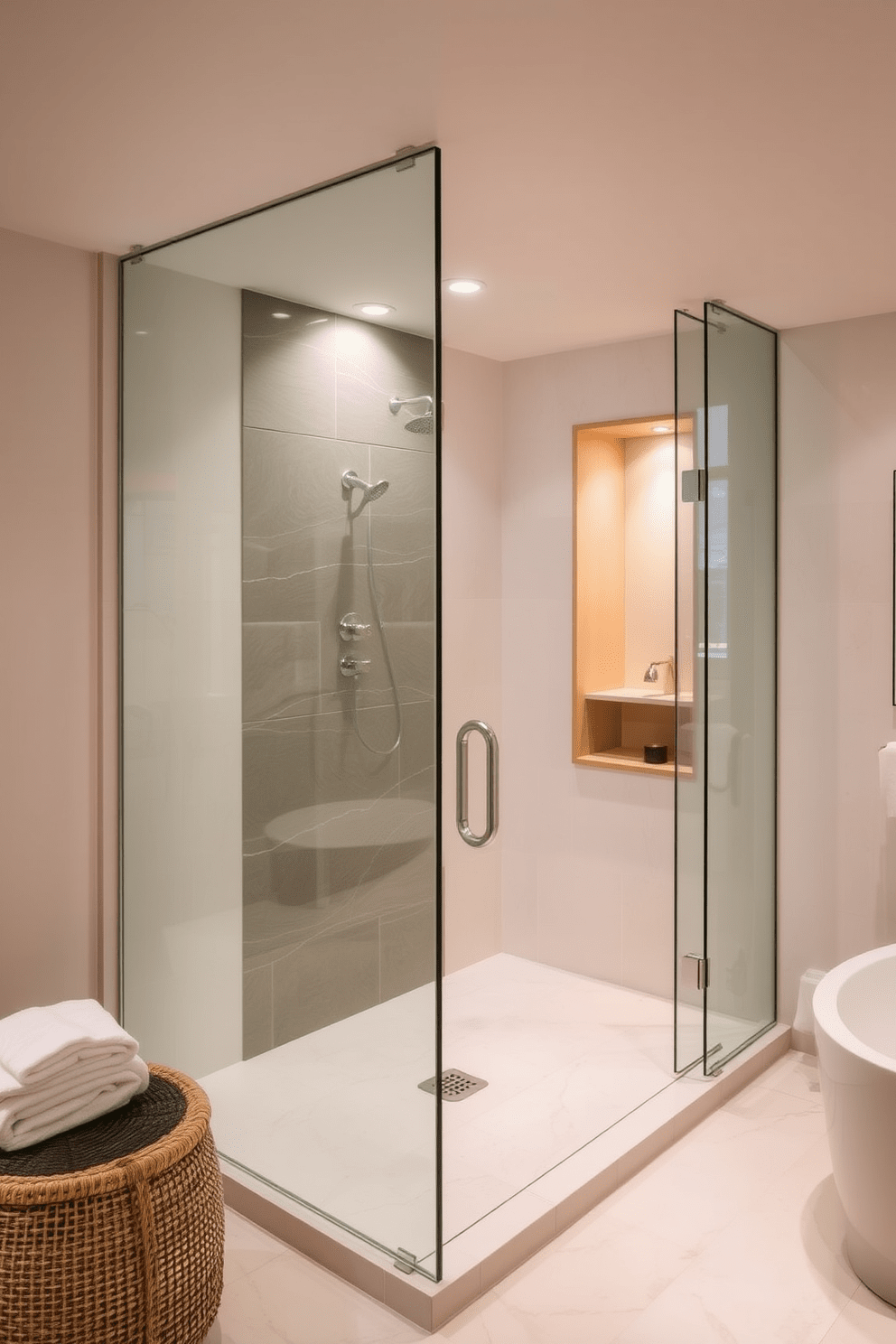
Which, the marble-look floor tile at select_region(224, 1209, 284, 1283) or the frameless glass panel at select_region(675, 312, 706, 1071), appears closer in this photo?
the marble-look floor tile at select_region(224, 1209, 284, 1283)

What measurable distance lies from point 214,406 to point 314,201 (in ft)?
1.90

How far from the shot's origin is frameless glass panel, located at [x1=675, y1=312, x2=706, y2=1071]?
125 inches

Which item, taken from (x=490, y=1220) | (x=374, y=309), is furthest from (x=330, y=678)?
(x=490, y=1220)

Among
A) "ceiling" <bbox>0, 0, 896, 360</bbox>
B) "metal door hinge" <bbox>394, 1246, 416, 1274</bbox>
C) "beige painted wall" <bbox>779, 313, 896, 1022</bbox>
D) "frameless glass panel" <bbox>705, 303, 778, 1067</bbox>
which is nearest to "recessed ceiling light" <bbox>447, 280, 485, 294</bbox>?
"ceiling" <bbox>0, 0, 896, 360</bbox>

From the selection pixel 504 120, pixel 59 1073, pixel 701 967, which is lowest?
pixel 701 967

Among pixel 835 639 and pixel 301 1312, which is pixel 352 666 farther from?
pixel 835 639

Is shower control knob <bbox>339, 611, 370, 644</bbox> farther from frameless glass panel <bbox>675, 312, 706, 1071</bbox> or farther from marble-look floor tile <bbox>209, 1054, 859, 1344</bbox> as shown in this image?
marble-look floor tile <bbox>209, 1054, 859, 1344</bbox>

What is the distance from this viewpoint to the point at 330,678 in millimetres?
2441

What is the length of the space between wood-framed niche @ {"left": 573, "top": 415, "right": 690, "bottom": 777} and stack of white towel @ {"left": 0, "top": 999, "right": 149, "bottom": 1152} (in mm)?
2291

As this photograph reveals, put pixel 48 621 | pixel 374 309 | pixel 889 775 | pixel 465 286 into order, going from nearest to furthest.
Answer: pixel 374 309 → pixel 48 621 → pixel 465 286 → pixel 889 775

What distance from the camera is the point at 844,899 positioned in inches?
139

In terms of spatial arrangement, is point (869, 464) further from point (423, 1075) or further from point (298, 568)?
point (423, 1075)

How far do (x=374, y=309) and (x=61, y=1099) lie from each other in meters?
1.72

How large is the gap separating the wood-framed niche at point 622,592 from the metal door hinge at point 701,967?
0.84 metres
